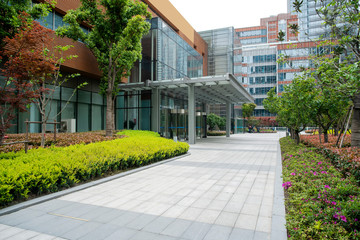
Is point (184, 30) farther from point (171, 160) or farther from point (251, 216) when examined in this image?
point (251, 216)

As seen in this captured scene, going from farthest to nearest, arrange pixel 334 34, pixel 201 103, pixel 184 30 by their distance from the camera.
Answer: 1. pixel 184 30
2. pixel 201 103
3. pixel 334 34

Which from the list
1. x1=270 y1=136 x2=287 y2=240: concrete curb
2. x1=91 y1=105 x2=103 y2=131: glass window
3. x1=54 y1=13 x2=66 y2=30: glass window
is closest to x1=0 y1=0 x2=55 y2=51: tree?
x1=54 y1=13 x2=66 y2=30: glass window

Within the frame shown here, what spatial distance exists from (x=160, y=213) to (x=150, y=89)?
17625 mm

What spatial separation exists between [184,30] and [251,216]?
3184 cm

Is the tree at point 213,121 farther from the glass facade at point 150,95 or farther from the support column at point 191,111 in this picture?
the support column at point 191,111

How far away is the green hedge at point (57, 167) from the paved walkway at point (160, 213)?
455 millimetres

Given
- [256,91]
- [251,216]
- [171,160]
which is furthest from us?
[256,91]

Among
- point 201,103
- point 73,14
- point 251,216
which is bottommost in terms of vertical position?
point 251,216

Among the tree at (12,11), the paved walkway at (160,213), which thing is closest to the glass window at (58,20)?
the tree at (12,11)

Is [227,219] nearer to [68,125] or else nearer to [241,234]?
[241,234]

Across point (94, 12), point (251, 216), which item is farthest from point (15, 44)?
point (251, 216)

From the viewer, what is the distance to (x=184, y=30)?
108ft

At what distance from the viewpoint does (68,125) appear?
17.2 meters

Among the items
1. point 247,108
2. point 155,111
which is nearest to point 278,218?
point 155,111
